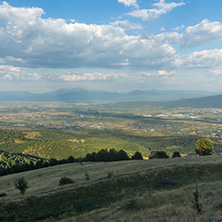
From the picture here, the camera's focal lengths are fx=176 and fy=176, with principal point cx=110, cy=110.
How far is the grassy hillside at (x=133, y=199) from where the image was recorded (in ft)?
53.0

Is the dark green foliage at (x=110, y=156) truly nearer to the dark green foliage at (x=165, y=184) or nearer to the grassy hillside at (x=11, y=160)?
the grassy hillside at (x=11, y=160)

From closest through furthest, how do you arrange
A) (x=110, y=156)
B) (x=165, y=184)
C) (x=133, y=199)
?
(x=133, y=199) < (x=165, y=184) < (x=110, y=156)

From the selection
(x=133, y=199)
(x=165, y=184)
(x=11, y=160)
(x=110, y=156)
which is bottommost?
(x=11, y=160)

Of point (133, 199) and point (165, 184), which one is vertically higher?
point (133, 199)

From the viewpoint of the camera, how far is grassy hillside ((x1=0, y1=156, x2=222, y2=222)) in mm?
16141

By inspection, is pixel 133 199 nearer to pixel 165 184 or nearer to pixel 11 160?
pixel 165 184

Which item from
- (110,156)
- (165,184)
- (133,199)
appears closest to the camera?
(133,199)

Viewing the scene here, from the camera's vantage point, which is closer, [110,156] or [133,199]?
[133,199]

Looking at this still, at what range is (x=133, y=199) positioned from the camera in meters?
21.1

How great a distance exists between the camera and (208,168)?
36.7 m

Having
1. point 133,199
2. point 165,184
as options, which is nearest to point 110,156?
point 165,184

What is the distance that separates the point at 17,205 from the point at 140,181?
20282 mm

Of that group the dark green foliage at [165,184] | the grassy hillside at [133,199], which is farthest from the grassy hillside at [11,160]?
the dark green foliage at [165,184]

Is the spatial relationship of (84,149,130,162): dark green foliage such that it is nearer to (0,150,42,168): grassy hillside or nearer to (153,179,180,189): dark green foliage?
(0,150,42,168): grassy hillside
